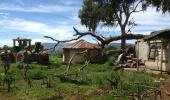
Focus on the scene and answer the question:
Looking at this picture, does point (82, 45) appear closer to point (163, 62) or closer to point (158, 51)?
point (158, 51)

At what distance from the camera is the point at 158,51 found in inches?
1123

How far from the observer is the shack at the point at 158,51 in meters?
27.1

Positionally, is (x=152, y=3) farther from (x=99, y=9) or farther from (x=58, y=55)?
(x=58, y=55)

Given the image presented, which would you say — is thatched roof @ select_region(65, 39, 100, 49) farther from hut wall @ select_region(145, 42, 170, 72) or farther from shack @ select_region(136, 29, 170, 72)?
hut wall @ select_region(145, 42, 170, 72)

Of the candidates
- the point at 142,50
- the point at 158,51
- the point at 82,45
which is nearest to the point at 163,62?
the point at 158,51

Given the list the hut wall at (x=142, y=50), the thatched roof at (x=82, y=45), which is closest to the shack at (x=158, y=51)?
the hut wall at (x=142, y=50)

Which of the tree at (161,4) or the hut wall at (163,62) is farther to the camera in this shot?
the tree at (161,4)

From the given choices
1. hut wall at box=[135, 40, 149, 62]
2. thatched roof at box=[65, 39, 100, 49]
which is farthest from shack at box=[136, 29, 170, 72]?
thatched roof at box=[65, 39, 100, 49]

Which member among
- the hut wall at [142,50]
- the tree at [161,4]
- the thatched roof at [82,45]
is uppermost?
the tree at [161,4]

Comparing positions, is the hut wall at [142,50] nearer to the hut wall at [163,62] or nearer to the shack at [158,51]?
the shack at [158,51]

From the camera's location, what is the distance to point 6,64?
2470 cm

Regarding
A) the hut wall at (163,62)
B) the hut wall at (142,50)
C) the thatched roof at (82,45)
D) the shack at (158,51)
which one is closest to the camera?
the hut wall at (163,62)

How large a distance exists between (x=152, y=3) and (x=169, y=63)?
17309 mm

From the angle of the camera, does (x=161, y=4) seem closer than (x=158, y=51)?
No
